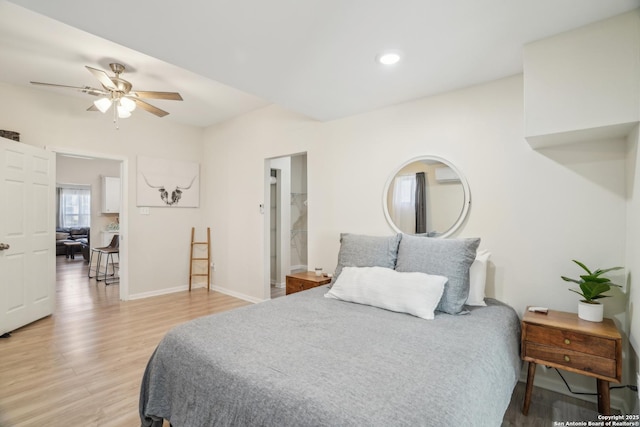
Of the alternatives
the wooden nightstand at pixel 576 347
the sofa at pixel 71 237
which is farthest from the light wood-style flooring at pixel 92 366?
the sofa at pixel 71 237

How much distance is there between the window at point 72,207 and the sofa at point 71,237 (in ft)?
0.89

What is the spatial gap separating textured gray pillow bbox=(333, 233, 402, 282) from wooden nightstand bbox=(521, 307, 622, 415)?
979 mm

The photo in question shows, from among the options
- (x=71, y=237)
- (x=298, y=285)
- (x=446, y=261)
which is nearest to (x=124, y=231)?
(x=298, y=285)

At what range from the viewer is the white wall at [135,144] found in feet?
11.7

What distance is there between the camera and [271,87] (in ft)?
8.16

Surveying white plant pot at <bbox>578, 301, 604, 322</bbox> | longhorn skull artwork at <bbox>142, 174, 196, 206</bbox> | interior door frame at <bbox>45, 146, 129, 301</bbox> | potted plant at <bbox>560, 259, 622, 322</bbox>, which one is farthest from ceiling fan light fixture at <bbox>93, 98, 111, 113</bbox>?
white plant pot at <bbox>578, 301, 604, 322</bbox>

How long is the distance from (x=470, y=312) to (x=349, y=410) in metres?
1.38

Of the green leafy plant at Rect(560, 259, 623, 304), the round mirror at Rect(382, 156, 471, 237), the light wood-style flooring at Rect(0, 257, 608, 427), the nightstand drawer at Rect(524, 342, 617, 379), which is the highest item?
the round mirror at Rect(382, 156, 471, 237)

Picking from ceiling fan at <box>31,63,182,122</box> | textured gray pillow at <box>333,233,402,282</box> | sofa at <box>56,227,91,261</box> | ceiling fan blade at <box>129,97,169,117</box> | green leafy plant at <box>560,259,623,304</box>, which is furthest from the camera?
sofa at <box>56,227,91,261</box>

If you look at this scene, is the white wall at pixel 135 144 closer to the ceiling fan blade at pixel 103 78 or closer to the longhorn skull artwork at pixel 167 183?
the longhorn skull artwork at pixel 167 183

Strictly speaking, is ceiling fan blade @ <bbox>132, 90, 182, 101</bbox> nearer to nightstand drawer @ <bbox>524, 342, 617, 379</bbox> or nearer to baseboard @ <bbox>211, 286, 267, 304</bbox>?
baseboard @ <bbox>211, 286, 267, 304</bbox>

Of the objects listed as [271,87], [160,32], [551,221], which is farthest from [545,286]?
[160,32]

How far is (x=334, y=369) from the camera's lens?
128cm

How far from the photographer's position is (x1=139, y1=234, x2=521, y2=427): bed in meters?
1.06
